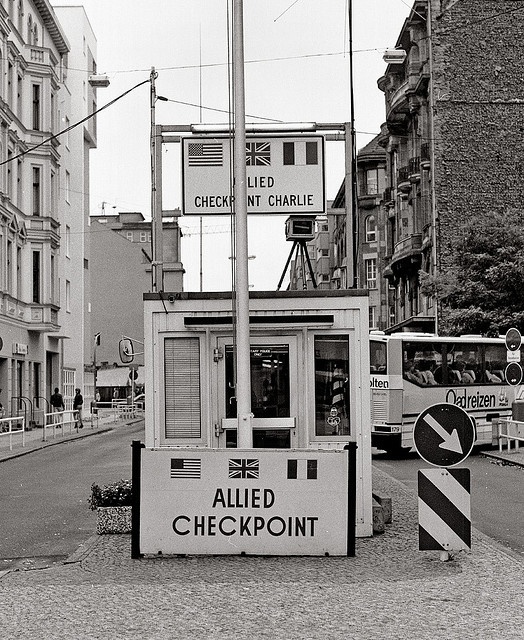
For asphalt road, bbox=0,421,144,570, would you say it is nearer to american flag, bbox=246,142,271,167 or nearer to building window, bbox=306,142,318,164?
american flag, bbox=246,142,271,167

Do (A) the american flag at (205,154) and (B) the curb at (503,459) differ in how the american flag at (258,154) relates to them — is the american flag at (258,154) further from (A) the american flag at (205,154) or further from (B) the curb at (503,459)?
(B) the curb at (503,459)

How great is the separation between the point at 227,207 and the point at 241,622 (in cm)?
612

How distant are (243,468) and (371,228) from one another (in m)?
73.9

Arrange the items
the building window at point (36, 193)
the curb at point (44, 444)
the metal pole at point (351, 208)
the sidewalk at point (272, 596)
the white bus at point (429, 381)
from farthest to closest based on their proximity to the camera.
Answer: the building window at point (36, 193), the curb at point (44, 444), the white bus at point (429, 381), the metal pole at point (351, 208), the sidewalk at point (272, 596)

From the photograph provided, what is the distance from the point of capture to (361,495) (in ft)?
39.6

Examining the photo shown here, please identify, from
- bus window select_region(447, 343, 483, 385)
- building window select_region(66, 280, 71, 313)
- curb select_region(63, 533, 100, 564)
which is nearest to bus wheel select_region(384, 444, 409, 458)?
bus window select_region(447, 343, 483, 385)

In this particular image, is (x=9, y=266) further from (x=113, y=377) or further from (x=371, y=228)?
(x=113, y=377)

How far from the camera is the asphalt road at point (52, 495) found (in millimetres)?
12914

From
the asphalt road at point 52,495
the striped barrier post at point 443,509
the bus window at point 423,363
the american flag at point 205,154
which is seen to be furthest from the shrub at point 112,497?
the bus window at point 423,363

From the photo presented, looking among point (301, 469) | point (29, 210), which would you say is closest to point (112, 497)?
point (301, 469)

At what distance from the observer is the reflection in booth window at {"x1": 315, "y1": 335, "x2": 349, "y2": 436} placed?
40.5ft

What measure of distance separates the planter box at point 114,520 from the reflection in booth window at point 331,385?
2.31 metres

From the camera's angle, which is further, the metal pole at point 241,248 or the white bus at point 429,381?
the white bus at point 429,381

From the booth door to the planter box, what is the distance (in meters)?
1.35
